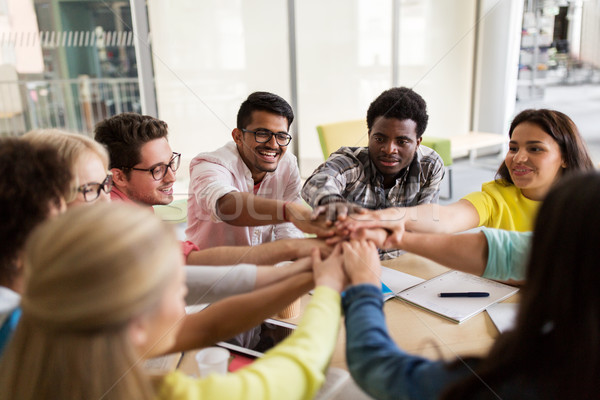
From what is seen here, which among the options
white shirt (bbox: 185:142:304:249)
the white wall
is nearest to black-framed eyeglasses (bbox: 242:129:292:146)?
white shirt (bbox: 185:142:304:249)

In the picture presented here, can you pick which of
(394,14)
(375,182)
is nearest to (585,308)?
(375,182)

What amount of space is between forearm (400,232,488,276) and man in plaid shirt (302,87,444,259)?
47 cm

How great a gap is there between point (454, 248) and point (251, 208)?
0.75m

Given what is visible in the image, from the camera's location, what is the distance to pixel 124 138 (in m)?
1.66

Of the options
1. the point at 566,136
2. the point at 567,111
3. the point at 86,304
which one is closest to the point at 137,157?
the point at 86,304

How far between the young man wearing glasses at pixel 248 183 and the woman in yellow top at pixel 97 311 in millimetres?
960

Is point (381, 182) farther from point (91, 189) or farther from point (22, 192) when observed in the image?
point (22, 192)

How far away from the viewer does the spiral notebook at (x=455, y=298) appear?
1.27 m

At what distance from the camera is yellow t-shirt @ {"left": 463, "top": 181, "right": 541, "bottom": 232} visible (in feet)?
5.62

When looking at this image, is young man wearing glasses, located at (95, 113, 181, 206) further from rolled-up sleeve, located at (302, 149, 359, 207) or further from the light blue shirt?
the light blue shirt

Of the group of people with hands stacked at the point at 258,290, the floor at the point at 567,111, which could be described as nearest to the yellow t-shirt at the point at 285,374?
the group of people with hands stacked at the point at 258,290

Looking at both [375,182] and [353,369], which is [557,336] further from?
[375,182]

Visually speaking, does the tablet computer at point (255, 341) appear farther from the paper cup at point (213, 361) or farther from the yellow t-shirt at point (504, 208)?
the yellow t-shirt at point (504, 208)

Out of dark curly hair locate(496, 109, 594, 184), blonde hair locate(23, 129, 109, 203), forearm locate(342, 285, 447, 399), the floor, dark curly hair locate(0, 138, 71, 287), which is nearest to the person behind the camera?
forearm locate(342, 285, 447, 399)
